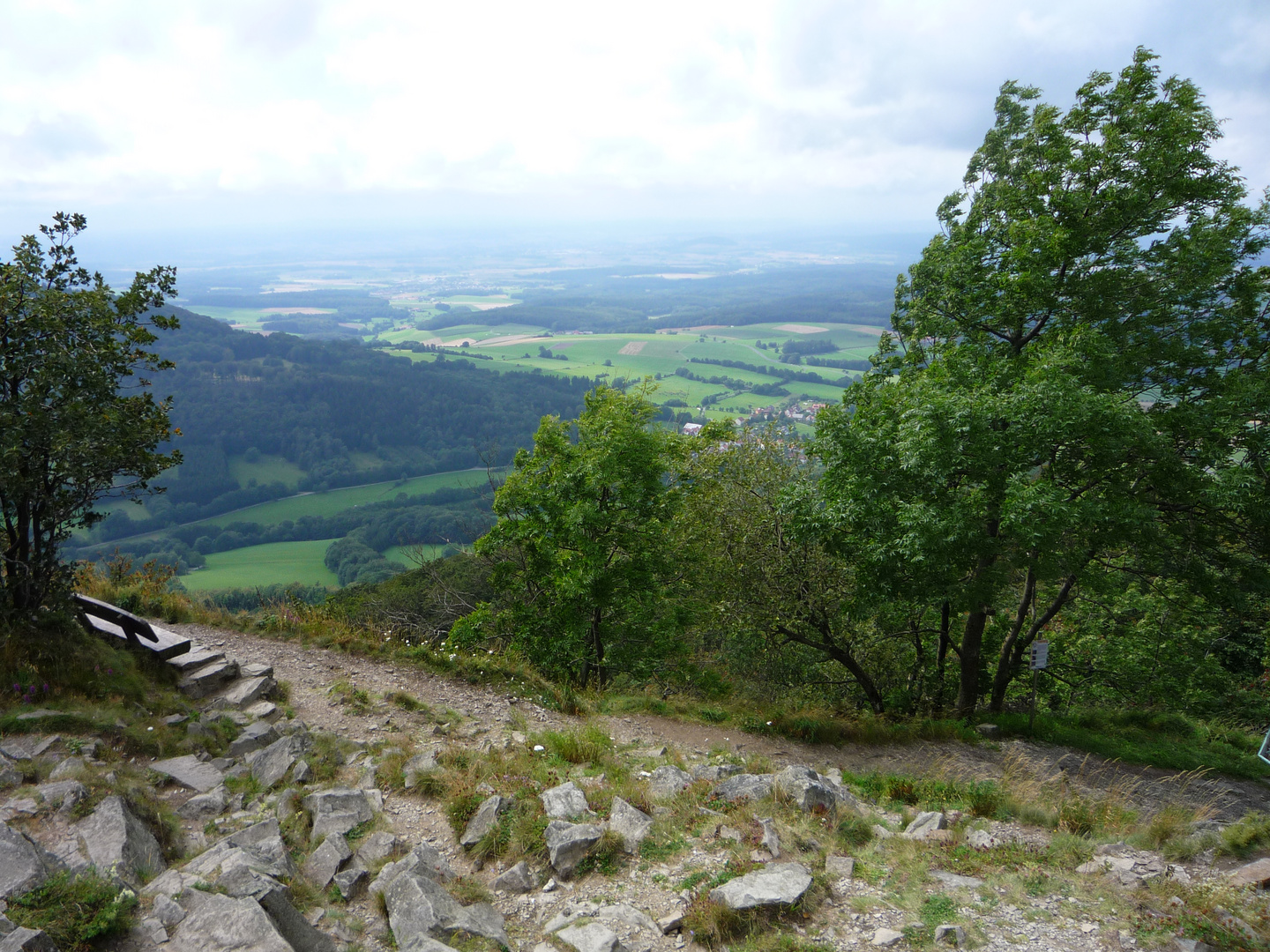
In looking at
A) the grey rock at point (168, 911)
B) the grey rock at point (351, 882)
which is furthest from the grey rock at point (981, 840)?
the grey rock at point (168, 911)

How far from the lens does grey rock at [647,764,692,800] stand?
309 inches

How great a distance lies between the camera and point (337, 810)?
700 cm

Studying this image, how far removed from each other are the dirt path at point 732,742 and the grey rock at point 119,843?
3.54m

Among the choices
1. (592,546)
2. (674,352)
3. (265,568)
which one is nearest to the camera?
(592,546)

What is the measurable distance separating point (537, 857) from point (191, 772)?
14.4ft

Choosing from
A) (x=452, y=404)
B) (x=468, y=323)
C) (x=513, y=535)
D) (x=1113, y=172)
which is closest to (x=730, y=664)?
(x=513, y=535)

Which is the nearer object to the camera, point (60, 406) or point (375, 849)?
point (375, 849)

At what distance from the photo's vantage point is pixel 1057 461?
10555 millimetres

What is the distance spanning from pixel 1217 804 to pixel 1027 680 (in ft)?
22.0

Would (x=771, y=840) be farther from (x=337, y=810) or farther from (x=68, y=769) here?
(x=68, y=769)

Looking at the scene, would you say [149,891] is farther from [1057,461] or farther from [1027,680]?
[1027,680]

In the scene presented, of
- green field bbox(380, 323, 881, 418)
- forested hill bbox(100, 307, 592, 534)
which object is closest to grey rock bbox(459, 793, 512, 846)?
green field bbox(380, 323, 881, 418)

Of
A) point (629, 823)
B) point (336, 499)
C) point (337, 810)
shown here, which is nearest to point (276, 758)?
point (337, 810)

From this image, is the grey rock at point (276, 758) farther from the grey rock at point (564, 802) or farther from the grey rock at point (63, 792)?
the grey rock at point (564, 802)
